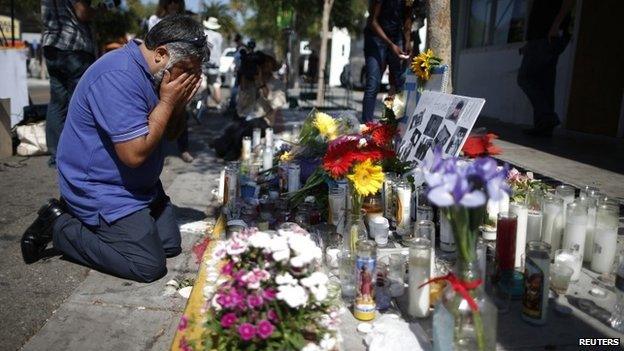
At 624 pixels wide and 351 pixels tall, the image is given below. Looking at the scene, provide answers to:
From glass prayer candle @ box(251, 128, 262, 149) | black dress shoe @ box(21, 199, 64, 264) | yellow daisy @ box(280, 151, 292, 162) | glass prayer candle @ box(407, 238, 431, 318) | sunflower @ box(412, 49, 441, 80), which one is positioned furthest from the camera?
glass prayer candle @ box(251, 128, 262, 149)

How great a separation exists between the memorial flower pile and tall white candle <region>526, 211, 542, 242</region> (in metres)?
1.62

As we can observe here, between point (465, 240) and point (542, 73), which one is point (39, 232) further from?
point (542, 73)

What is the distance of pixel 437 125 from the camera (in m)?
3.87

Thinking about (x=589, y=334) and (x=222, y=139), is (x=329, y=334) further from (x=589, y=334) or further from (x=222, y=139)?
(x=222, y=139)

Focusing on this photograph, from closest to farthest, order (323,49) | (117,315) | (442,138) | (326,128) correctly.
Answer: (117,315) < (442,138) < (326,128) < (323,49)

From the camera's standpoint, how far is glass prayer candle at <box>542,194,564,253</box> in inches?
121

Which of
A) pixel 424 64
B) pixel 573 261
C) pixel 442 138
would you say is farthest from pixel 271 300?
pixel 424 64

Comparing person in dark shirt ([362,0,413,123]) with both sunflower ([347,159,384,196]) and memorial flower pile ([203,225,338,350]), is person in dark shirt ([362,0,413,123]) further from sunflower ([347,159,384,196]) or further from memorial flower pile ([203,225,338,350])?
memorial flower pile ([203,225,338,350])

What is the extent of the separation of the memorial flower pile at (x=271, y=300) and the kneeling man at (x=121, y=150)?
1.36 m

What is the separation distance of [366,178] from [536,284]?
1138mm

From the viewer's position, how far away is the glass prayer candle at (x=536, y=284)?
90.0 inches

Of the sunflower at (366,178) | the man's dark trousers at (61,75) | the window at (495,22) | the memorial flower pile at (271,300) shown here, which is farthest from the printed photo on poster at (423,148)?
the window at (495,22)

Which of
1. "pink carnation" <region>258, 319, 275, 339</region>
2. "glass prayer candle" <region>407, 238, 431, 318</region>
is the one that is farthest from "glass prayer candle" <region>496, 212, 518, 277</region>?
"pink carnation" <region>258, 319, 275, 339</region>

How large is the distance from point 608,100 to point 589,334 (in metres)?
5.68
